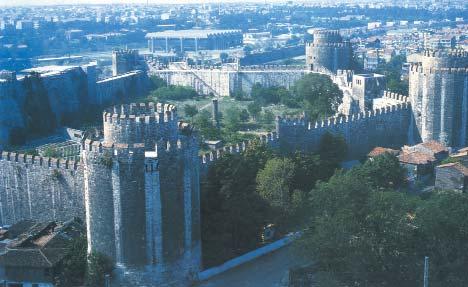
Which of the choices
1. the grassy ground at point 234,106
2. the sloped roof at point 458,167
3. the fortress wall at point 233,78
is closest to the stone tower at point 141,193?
the sloped roof at point 458,167

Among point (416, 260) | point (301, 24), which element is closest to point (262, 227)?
point (416, 260)

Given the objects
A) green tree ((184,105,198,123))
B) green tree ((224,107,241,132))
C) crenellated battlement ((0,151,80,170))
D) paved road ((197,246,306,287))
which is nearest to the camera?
paved road ((197,246,306,287))

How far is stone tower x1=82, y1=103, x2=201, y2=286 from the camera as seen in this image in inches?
667

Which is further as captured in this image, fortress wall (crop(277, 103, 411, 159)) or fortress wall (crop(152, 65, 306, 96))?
fortress wall (crop(152, 65, 306, 96))

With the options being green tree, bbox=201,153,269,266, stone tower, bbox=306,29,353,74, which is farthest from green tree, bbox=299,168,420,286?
stone tower, bbox=306,29,353,74

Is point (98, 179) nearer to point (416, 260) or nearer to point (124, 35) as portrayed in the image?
point (416, 260)

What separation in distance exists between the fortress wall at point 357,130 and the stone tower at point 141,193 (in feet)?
27.8

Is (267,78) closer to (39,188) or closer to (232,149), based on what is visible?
(232,149)

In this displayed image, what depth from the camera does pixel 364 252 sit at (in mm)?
17172

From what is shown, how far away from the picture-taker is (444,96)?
2888 cm

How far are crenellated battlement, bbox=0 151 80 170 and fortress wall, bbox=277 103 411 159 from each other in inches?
291

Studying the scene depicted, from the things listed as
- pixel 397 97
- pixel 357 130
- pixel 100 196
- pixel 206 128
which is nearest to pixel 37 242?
pixel 100 196

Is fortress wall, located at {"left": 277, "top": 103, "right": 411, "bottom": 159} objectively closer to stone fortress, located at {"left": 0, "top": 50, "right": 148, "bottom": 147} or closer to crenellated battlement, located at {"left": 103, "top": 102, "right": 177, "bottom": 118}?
crenellated battlement, located at {"left": 103, "top": 102, "right": 177, "bottom": 118}

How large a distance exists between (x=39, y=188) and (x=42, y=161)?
781 millimetres
